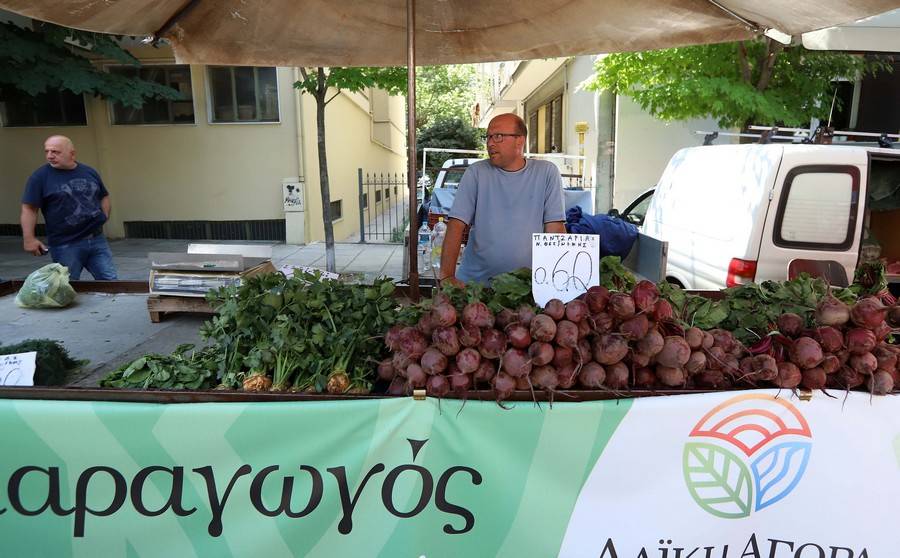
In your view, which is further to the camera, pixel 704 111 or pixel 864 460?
pixel 704 111

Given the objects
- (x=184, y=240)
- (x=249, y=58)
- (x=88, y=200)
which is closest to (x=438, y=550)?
(x=249, y=58)

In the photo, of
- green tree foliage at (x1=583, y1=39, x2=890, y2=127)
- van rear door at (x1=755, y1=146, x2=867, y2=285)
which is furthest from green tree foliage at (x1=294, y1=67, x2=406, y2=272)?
van rear door at (x1=755, y1=146, x2=867, y2=285)

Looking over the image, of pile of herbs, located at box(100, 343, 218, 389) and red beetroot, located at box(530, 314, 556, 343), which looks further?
pile of herbs, located at box(100, 343, 218, 389)

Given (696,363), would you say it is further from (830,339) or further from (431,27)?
(431,27)

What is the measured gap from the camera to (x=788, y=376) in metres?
2.03

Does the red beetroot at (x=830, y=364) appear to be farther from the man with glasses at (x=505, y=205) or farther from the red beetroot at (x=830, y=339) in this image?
the man with glasses at (x=505, y=205)

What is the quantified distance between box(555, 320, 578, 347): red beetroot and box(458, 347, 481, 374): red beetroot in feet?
0.93

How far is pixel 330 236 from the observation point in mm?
8047

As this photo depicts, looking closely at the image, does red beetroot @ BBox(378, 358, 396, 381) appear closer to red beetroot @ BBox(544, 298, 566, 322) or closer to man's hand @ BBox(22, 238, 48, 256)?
red beetroot @ BBox(544, 298, 566, 322)

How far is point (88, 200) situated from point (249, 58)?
103 inches

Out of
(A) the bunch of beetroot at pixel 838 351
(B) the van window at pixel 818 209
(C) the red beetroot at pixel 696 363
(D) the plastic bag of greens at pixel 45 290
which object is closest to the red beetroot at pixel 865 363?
(A) the bunch of beetroot at pixel 838 351

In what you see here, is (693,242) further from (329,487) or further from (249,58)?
(329,487)

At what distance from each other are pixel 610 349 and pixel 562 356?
0.16m

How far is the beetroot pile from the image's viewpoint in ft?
6.48
